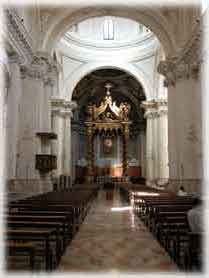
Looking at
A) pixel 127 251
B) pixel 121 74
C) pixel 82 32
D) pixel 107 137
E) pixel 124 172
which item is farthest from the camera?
pixel 107 137

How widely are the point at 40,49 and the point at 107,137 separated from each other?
18.9 metres

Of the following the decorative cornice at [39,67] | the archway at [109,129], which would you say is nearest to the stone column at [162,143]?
the archway at [109,129]

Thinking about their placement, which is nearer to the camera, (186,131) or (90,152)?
(186,131)

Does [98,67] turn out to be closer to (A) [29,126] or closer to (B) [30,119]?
(B) [30,119]

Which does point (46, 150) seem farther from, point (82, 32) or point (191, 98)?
point (82, 32)

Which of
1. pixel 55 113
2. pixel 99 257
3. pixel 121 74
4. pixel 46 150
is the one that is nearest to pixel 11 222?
pixel 99 257

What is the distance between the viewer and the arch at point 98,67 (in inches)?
1017

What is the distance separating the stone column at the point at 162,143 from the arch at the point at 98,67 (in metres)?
2.37

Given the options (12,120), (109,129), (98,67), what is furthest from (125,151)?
(12,120)

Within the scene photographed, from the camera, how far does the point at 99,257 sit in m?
5.43

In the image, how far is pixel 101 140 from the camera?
34.1 m

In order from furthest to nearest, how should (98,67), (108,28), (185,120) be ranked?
(108,28)
(98,67)
(185,120)

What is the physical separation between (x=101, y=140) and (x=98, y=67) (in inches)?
376

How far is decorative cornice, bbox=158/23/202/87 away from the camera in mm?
12727
